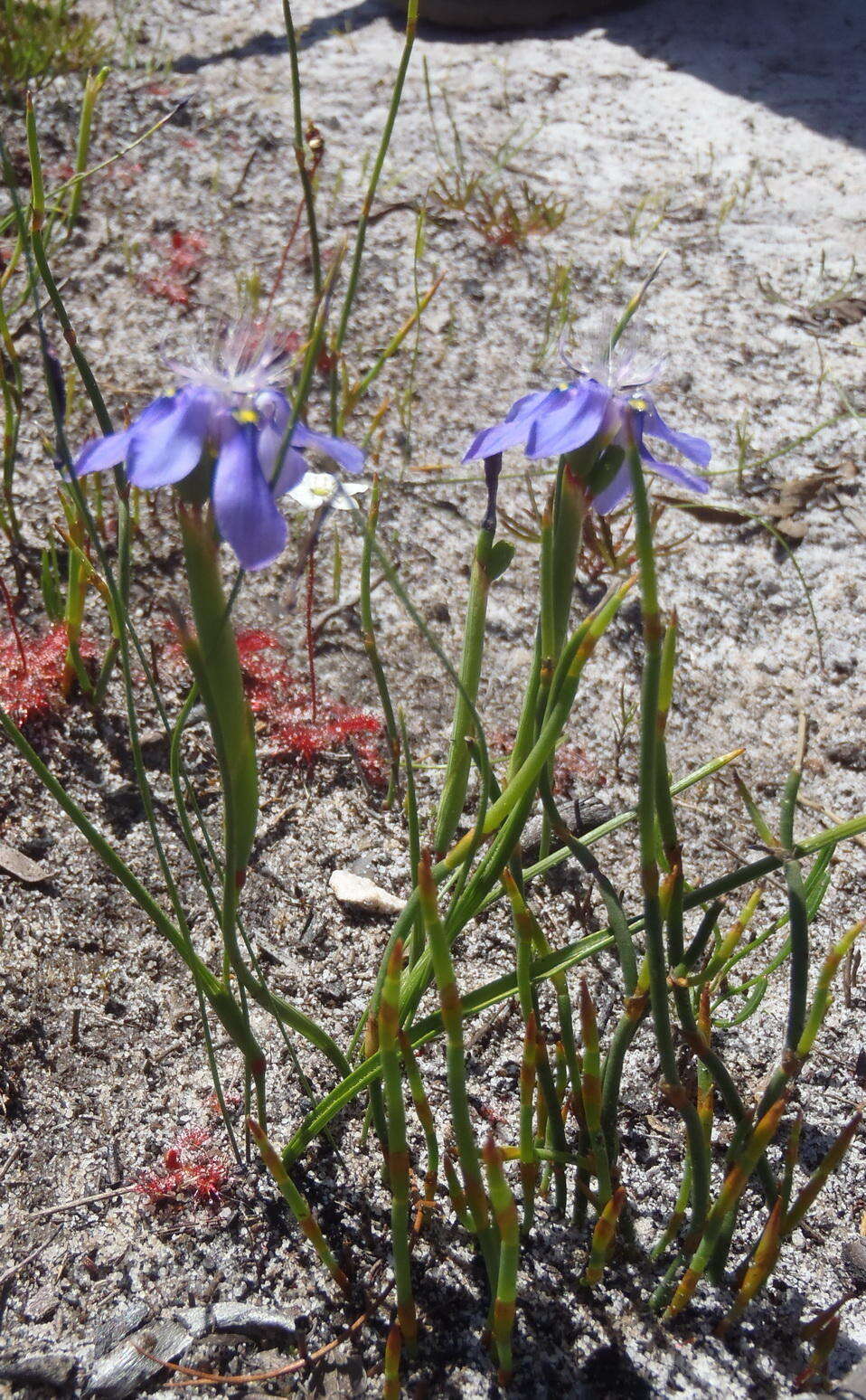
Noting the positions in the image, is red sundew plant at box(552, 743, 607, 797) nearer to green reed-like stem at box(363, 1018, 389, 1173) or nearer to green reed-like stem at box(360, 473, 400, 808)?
green reed-like stem at box(360, 473, 400, 808)

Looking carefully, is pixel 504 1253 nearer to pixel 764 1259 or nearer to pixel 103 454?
pixel 764 1259

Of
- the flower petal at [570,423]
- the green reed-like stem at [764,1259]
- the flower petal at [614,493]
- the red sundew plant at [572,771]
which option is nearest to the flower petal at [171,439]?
the flower petal at [570,423]

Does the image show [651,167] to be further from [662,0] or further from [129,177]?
[129,177]

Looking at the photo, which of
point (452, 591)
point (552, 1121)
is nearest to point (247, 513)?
point (552, 1121)

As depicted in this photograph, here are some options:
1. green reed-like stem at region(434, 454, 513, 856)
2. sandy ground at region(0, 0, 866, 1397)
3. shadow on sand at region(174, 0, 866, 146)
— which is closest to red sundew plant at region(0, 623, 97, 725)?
sandy ground at region(0, 0, 866, 1397)

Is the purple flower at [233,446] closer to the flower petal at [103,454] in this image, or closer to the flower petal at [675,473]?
the flower petal at [103,454]
